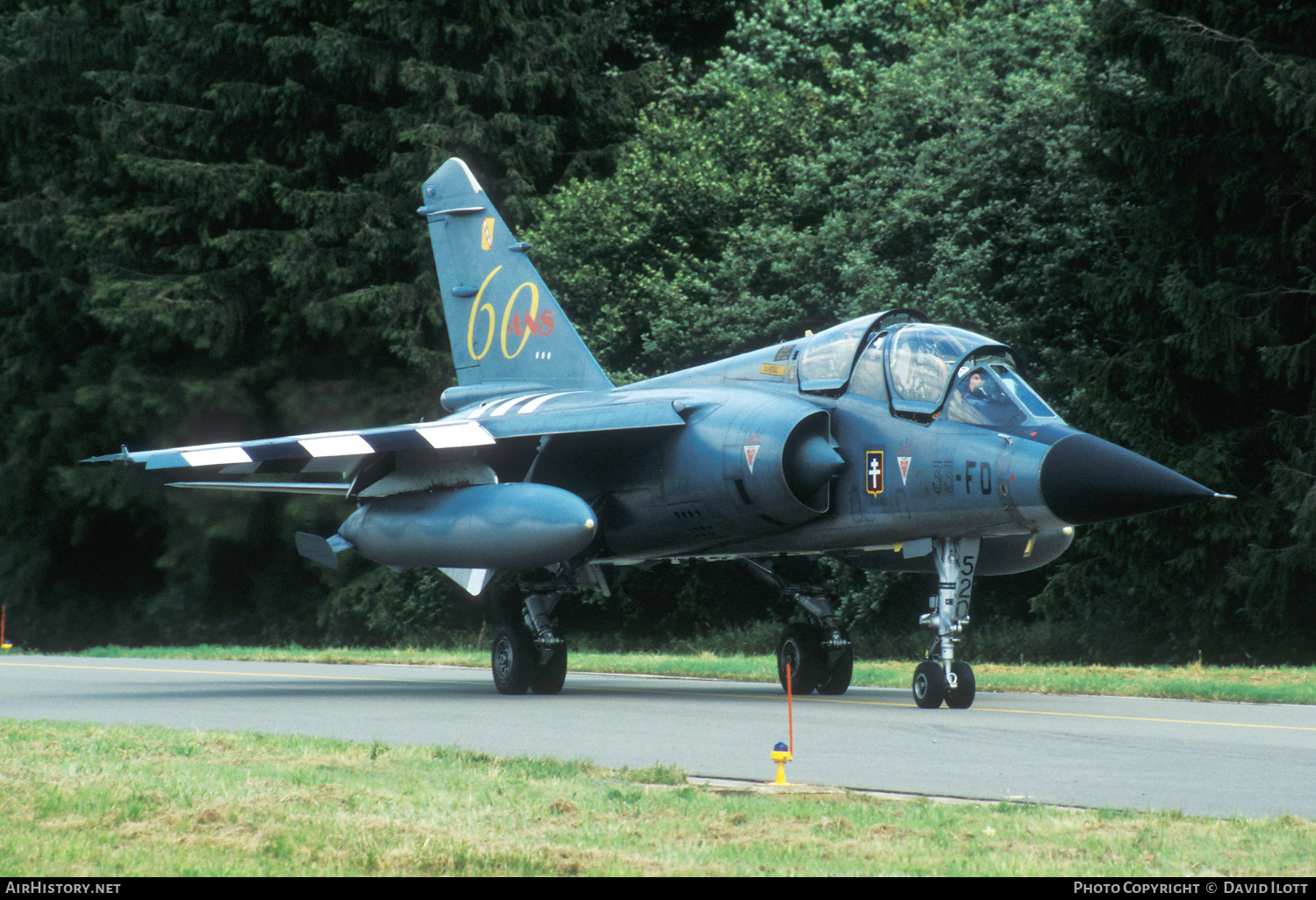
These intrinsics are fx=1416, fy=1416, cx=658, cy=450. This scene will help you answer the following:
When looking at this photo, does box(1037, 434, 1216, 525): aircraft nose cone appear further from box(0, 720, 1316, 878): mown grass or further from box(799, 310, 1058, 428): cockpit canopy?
box(0, 720, 1316, 878): mown grass

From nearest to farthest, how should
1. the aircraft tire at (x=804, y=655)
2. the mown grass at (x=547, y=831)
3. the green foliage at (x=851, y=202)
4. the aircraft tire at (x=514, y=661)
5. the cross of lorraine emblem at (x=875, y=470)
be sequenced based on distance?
the mown grass at (x=547, y=831) < the cross of lorraine emblem at (x=875, y=470) < the aircraft tire at (x=804, y=655) < the aircraft tire at (x=514, y=661) < the green foliage at (x=851, y=202)

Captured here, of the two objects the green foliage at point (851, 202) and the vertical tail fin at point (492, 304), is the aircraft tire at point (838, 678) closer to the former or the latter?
the vertical tail fin at point (492, 304)

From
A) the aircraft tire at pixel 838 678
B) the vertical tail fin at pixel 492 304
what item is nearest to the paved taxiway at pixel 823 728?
the aircraft tire at pixel 838 678

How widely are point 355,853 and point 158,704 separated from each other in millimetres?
8192

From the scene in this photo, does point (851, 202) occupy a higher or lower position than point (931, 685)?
higher

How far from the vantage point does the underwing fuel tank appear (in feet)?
40.9

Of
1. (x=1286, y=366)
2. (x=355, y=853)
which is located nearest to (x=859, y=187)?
(x=1286, y=366)

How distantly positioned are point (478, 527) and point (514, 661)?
162 cm

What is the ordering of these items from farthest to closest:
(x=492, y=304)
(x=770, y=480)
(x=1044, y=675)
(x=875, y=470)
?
(x=492, y=304), (x=1044, y=675), (x=770, y=480), (x=875, y=470)

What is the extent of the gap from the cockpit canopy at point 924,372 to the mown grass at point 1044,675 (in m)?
3.66

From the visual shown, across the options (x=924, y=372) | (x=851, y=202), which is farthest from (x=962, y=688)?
(x=851, y=202)

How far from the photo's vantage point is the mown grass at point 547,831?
16.2 ft

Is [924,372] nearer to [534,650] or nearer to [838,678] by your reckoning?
[838,678]

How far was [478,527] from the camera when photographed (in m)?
13.0
